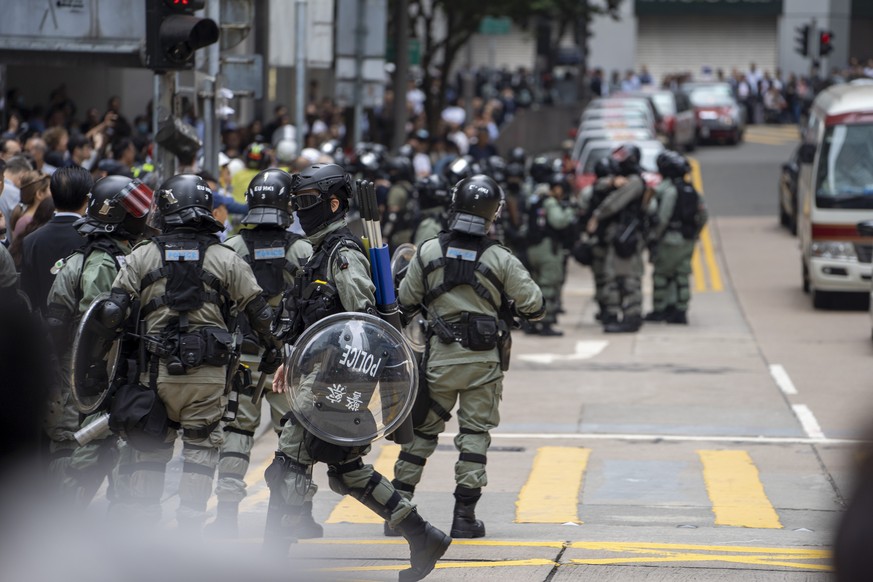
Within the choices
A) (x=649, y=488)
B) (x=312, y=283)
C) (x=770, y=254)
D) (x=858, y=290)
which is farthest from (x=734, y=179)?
(x=312, y=283)

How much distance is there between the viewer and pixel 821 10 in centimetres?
5966

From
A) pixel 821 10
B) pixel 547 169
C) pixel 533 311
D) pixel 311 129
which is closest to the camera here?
pixel 533 311

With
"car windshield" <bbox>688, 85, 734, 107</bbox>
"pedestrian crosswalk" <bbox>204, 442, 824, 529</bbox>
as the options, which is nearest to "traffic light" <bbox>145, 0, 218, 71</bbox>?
"pedestrian crosswalk" <bbox>204, 442, 824, 529</bbox>

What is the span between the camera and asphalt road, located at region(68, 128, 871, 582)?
24.5 ft

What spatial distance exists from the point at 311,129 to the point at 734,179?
1555 centimetres

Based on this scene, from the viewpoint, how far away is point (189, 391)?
7602 mm

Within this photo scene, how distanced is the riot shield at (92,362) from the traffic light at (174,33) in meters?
4.19

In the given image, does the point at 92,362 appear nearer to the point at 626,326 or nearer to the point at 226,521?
the point at 226,521

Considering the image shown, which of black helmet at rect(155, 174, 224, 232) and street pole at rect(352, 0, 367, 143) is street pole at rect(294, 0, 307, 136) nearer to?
street pole at rect(352, 0, 367, 143)

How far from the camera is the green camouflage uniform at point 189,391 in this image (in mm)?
7508

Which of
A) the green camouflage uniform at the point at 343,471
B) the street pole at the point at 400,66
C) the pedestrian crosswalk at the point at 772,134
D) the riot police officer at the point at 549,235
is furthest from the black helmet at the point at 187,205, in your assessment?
the pedestrian crosswalk at the point at 772,134

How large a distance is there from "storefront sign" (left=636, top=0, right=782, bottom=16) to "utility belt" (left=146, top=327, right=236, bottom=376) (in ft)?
181

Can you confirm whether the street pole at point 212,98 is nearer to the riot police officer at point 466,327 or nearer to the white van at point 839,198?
the riot police officer at point 466,327

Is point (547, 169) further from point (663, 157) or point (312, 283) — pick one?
point (312, 283)
